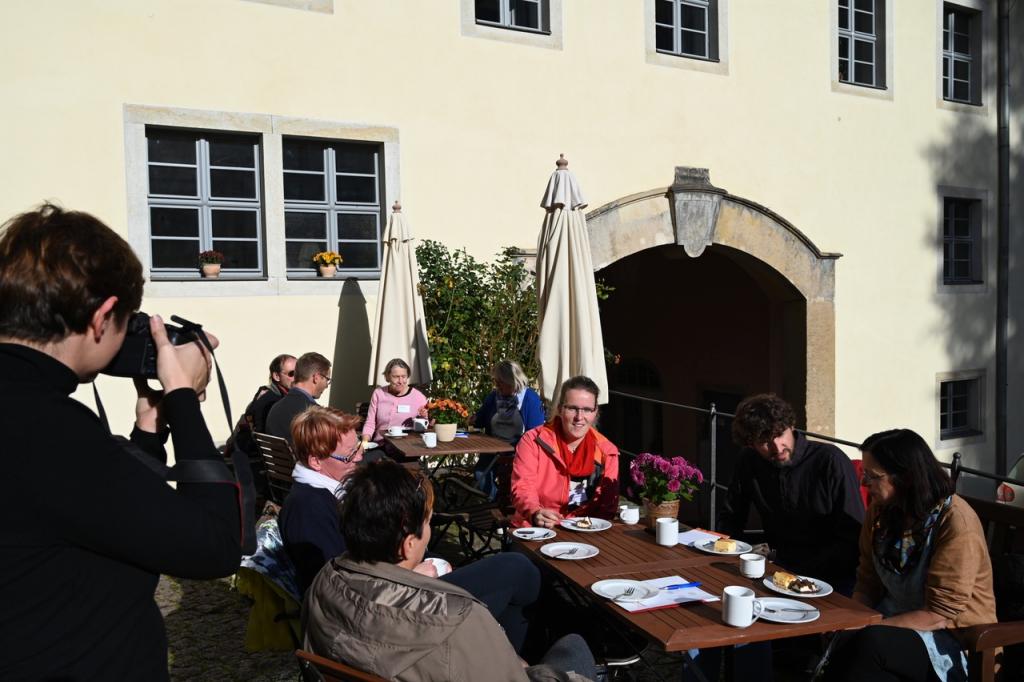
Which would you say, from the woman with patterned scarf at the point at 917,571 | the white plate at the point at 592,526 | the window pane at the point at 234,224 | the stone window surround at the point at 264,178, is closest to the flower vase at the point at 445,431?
the stone window surround at the point at 264,178

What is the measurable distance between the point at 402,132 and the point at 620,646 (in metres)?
5.85

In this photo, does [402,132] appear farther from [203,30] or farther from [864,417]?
[864,417]

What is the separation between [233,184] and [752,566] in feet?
20.4

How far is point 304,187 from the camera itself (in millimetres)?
7918

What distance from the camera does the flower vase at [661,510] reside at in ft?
12.2

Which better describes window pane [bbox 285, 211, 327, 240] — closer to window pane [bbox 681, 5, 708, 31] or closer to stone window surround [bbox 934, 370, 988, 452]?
window pane [bbox 681, 5, 708, 31]

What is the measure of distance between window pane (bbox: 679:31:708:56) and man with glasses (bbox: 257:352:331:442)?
6616 mm

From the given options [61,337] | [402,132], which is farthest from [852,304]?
[61,337]

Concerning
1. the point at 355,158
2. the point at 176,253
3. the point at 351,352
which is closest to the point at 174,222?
the point at 176,253

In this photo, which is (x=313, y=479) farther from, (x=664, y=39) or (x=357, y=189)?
(x=664, y=39)

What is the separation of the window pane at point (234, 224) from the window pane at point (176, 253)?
0.79 ft

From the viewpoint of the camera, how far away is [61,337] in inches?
51.7

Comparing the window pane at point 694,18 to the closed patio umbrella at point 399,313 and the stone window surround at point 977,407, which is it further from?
the stone window surround at point 977,407

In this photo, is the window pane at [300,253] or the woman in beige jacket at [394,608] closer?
the woman in beige jacket at [394,608]
